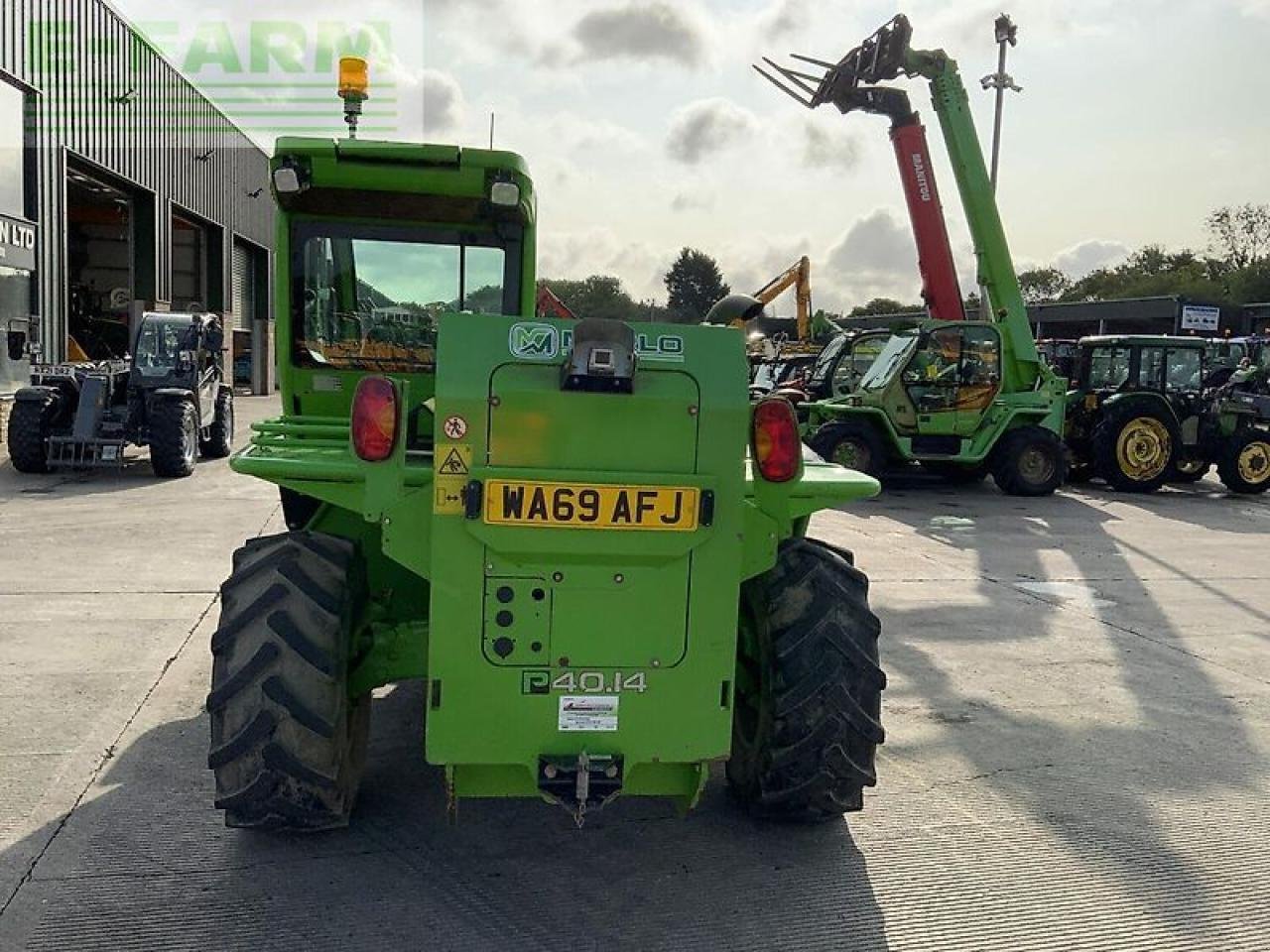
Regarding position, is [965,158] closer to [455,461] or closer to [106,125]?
[455,461]

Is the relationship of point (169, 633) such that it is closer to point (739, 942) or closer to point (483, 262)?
point (483, 262)

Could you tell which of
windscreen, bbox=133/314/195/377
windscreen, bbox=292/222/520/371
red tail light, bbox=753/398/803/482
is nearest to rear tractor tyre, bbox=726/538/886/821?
red tail light, bbox=753/398/803/482

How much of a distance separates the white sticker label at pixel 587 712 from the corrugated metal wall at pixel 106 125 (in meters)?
12.1

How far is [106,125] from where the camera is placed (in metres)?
20.8

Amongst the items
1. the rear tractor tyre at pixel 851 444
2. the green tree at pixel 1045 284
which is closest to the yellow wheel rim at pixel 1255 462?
the rear tractor tyre at pixel 851 444

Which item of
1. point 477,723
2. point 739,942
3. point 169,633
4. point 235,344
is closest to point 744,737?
point 739,942

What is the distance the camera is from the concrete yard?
329 centimetres

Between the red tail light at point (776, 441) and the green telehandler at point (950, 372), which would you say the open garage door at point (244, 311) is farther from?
the red tail light at point (776, 441)

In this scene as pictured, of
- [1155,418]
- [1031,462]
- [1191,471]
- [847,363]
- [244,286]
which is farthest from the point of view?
[244,286]

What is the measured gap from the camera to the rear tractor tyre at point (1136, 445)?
50.2ft

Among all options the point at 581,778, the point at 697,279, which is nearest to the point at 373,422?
the point at 581,778

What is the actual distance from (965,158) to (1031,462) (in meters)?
4.07

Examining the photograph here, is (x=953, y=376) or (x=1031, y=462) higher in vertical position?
(x=953, y=376)

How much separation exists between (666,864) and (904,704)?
7.16 ft
